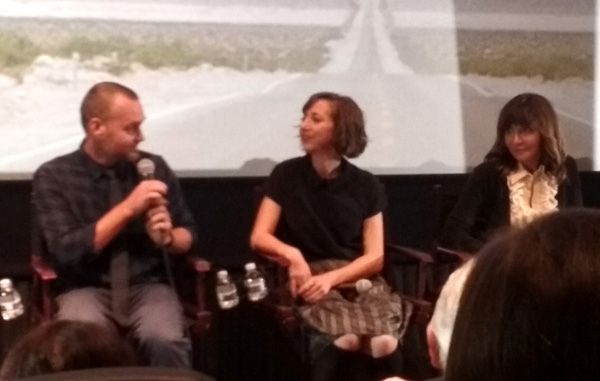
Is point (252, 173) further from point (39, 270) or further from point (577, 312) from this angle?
point (577, 312)

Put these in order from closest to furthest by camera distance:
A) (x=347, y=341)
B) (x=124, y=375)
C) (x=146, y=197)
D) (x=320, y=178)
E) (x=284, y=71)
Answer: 1. (x=124, y=375)
2. (x=146, y=197)
3. (x=347, y=341)
4. (x=320, y=178)
5. (x=284, y=71)

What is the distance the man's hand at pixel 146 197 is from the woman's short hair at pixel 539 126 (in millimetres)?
1357

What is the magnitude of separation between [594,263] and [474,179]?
10.3 ft

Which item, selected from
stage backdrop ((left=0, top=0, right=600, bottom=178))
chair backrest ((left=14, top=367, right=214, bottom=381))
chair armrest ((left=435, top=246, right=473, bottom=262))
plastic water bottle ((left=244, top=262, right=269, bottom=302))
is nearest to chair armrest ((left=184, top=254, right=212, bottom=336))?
plastic water bottle ((left=244, top=262, right=269, bottom=302))

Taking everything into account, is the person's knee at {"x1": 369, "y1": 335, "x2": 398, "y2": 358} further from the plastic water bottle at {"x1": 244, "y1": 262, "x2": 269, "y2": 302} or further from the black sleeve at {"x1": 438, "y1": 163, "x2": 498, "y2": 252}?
the black sleeve at {"x1": 438, "y1": 163, "x2": 498, "y2": 252}

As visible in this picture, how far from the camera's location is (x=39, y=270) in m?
3.30

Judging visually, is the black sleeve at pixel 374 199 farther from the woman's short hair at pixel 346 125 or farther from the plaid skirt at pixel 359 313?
the plaid skirt at pixel 359 313

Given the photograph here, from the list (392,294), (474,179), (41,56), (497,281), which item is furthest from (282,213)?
(497,281)

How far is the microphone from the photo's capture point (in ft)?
10.9

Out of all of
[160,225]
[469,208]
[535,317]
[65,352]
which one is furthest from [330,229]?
[535,317]

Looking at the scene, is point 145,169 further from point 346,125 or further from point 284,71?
point 284,71

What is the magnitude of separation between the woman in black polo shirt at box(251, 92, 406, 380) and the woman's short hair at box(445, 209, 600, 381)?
8.67 feet

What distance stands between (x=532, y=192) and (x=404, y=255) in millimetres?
538

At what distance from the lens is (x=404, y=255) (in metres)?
3.79
